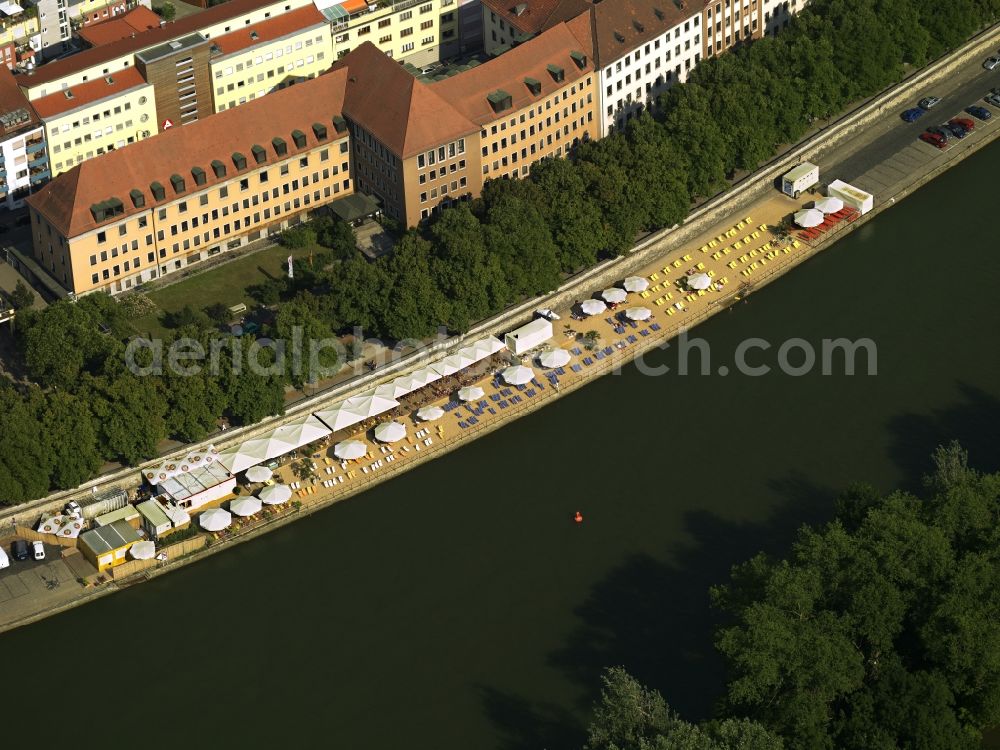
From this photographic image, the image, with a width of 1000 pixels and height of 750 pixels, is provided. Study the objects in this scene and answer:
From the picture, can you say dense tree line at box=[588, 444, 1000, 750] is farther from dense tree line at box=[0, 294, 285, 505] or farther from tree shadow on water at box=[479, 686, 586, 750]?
dense tree line at box=[0, 294, 285, 505]

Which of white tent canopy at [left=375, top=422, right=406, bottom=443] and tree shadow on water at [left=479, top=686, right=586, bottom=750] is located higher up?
white tent canopy at [left=375, top=422, right=406, bottom=443]

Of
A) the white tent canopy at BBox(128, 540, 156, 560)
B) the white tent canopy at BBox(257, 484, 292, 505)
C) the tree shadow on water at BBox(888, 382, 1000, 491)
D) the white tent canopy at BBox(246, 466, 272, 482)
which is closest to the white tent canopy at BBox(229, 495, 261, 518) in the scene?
the white tent canopy at BBox(257, 484, 292, 505)

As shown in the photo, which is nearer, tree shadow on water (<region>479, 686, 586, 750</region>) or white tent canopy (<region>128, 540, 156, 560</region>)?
tree shadow on water (<region>479, 686, 586, 750</region>)

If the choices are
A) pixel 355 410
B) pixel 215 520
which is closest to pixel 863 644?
pixel 355 410

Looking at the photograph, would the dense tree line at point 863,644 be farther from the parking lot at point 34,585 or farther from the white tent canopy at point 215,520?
the parking lot at point 34,585

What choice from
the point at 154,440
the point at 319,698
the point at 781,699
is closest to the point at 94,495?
the point at 154,440

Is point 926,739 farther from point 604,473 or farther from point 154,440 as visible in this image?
point 154,440

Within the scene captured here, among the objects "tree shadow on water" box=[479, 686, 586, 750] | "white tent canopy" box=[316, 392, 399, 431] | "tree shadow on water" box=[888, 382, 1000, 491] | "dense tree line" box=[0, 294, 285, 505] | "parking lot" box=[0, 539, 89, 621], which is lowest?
"tree shadow on water" box=[479, 686, 586, 750]
